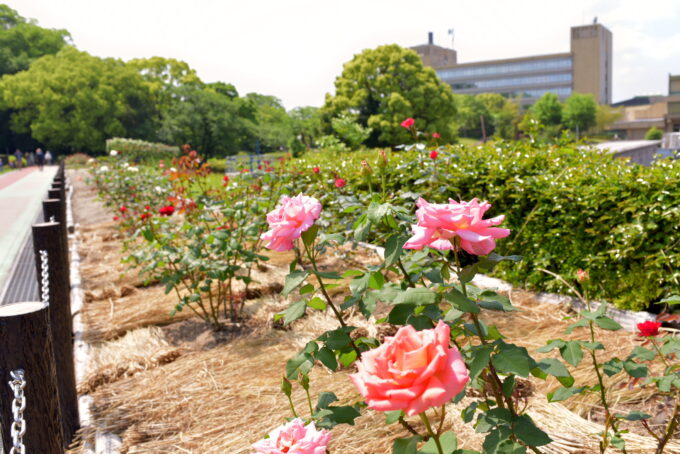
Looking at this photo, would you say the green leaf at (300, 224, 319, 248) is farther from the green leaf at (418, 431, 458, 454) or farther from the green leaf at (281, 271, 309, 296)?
the green leaf at (418, 431, 458, 454)

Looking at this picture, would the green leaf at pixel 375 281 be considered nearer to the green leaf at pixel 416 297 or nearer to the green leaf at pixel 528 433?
the green leaf at pixel 416 297

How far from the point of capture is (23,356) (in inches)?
55.2

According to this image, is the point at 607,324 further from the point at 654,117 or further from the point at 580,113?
the point at 654,117

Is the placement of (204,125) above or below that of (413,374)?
above

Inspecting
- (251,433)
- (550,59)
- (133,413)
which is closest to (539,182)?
(251,433)

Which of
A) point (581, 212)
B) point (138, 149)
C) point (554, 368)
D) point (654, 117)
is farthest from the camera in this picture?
point (654, 117)

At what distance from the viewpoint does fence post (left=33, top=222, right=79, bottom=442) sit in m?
2.68

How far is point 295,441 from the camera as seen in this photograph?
108 cm

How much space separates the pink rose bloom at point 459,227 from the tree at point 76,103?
4271cm

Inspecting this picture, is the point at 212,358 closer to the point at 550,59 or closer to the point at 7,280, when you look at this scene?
the point at 7,280

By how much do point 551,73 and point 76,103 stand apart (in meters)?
85.5

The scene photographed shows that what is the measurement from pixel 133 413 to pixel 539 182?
11.1 ft

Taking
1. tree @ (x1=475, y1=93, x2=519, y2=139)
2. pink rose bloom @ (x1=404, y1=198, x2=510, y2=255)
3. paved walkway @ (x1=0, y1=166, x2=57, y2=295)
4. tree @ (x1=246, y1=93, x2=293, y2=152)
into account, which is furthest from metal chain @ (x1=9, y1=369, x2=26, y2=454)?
tree @ (x1=475, y1=93, x2=519, y2=139)

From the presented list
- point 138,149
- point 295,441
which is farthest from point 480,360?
point 138,149
